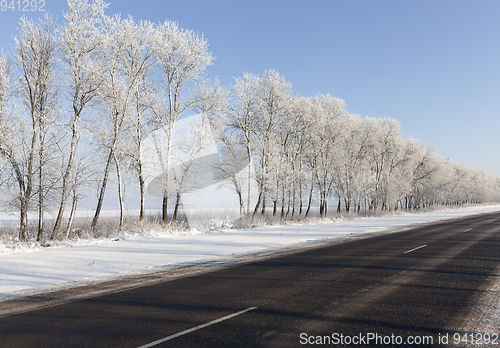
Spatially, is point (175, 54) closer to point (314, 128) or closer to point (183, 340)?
point (314, 128)

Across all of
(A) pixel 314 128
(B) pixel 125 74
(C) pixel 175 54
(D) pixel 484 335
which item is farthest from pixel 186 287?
(A) pixel 314 128

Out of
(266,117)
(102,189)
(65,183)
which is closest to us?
(65,183)

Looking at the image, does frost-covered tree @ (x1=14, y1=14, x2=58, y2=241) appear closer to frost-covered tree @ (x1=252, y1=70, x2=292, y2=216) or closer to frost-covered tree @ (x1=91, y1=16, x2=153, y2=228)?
frost-covered tree @ (x1=91, y1=16, x2=153, y2=228)

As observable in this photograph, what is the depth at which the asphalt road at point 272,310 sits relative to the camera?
176 inches

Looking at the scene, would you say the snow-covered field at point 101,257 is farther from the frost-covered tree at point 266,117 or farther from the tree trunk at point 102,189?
the frost-covered tree at point 266,117

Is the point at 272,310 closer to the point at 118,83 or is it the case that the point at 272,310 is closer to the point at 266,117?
the point at 118,83

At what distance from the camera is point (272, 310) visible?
18.3ft

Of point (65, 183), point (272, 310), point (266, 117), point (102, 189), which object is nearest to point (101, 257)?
point (65, 183)

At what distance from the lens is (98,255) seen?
1192cm

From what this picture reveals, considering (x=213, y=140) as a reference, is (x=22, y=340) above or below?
below

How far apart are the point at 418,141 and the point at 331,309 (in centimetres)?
6324

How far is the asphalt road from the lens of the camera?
4469mm

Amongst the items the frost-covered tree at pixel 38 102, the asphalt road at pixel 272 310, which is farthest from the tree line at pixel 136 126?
the asphalt road at pixel 272 310

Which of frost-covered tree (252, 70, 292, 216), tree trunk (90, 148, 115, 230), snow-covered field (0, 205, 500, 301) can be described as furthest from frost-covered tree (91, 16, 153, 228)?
frost-covered tree (252, 70, 292, 216)
